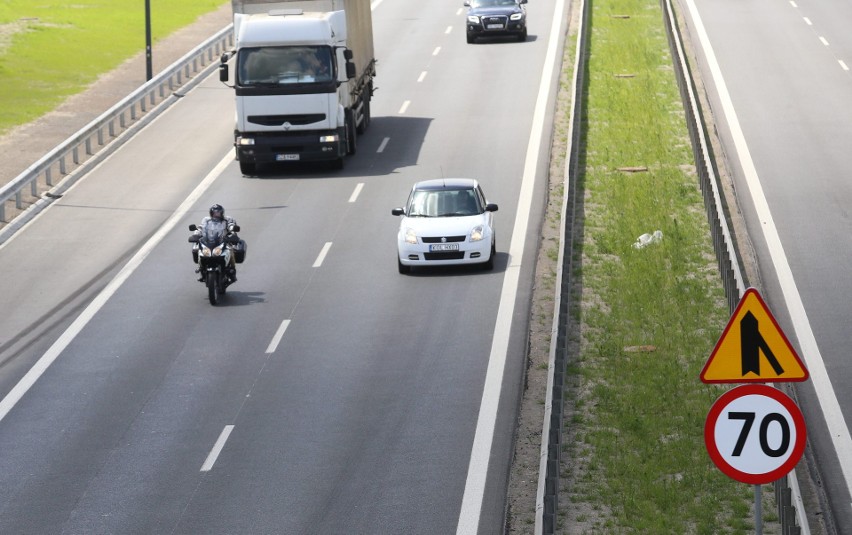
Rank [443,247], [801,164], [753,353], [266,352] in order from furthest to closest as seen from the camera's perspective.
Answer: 1. [801,164]
2. [443,247]
3. [266,352]
4. [753,353]

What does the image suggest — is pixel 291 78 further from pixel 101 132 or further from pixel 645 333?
pixel 645 333

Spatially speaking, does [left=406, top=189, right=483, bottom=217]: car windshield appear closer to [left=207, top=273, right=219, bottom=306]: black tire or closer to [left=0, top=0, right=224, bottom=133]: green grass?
[left=207, top=273, right=219, bottom=306]: black tire

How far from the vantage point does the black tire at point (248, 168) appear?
3616cm

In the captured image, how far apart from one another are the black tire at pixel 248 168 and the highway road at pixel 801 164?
36.8ft

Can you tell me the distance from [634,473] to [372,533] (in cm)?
307

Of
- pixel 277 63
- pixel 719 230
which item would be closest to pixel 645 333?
pixel 719 230

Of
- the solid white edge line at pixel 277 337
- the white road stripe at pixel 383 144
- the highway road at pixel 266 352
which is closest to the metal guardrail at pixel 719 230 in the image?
the highway road at pixel 266 352

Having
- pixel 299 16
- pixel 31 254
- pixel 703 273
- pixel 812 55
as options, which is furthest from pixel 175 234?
pixel 812 55

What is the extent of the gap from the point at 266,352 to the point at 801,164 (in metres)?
16.7

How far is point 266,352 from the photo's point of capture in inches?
886

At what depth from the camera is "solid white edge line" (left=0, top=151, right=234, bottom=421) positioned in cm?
2125

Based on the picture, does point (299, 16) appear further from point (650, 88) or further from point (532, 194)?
point (650, 88)

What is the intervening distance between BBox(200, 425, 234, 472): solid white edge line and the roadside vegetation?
372 cm

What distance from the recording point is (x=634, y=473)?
16.8 m
